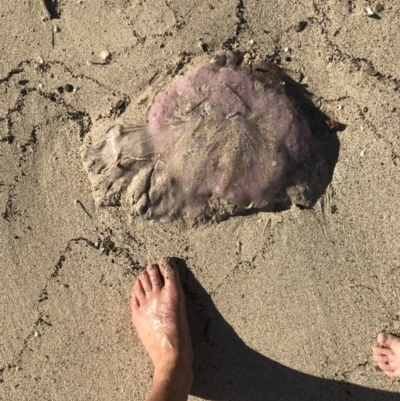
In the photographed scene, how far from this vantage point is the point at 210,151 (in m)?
2.48

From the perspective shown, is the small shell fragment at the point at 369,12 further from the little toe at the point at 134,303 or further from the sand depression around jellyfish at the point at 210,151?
the little toe at the point at 134,303

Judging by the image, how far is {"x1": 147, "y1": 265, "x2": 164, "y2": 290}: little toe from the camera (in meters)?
2.68

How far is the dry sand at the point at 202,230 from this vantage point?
2.63 meters

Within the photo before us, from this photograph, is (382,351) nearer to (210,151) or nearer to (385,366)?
(385,366)

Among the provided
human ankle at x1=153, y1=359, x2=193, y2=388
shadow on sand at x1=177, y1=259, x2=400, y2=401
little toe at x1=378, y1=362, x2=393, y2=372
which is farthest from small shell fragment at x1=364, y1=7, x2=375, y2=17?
human ankle at x1=153, y1=359, x2=193, y2=388

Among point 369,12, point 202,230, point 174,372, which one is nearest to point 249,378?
point 174,372

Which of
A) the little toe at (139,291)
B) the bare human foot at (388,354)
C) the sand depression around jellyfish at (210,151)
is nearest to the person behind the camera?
the sand depression around jellyfish at (210,151)

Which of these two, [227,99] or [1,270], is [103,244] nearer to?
[1,270]

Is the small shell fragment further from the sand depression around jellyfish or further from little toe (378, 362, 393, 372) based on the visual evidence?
little toe (378, 362, 393, 372)

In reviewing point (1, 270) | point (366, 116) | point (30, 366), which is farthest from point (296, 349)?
point (1, 270)

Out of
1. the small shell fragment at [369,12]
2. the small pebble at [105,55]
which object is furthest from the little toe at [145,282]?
the small shell fragment at [369,12]

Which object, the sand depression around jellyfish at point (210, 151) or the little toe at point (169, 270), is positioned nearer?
the sand depression around jellyfish at point (210, 151)

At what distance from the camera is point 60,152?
8.82 ft

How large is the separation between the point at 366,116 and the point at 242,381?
182 cm
